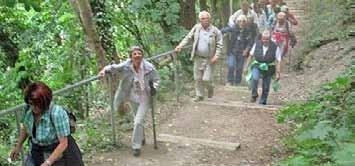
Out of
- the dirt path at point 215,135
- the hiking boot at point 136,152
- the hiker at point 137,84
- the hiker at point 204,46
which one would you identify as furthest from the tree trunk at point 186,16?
the hiking boot at point 136,152

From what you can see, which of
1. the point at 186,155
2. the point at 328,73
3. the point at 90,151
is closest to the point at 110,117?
the point at 90,151

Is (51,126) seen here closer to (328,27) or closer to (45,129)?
(45,129)

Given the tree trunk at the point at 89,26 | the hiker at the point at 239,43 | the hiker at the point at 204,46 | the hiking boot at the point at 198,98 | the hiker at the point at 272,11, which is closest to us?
the tree trunk at the point at 89,26

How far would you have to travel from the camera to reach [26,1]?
22.9ft

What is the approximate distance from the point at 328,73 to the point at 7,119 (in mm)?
8814

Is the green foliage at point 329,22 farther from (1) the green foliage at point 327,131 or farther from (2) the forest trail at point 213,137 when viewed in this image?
(1) the green foliage at point 327,131

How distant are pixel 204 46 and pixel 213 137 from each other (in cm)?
242

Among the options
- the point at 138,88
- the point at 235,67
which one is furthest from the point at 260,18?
the point at 138,88

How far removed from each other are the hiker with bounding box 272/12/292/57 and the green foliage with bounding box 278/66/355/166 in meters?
4.71

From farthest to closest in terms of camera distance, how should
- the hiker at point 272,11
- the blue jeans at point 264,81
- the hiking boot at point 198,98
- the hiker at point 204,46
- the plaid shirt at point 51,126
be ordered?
the hiker at point 272,11 < the hiking boot at point 198,98 < the blue jeans at point 264,81 < the hiker at point 204,46 < the plaid shirt at point 51,126

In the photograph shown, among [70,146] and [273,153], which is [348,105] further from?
[70,146]

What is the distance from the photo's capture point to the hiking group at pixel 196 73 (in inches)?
194

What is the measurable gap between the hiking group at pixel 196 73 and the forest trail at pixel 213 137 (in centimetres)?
32

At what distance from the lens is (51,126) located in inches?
194
